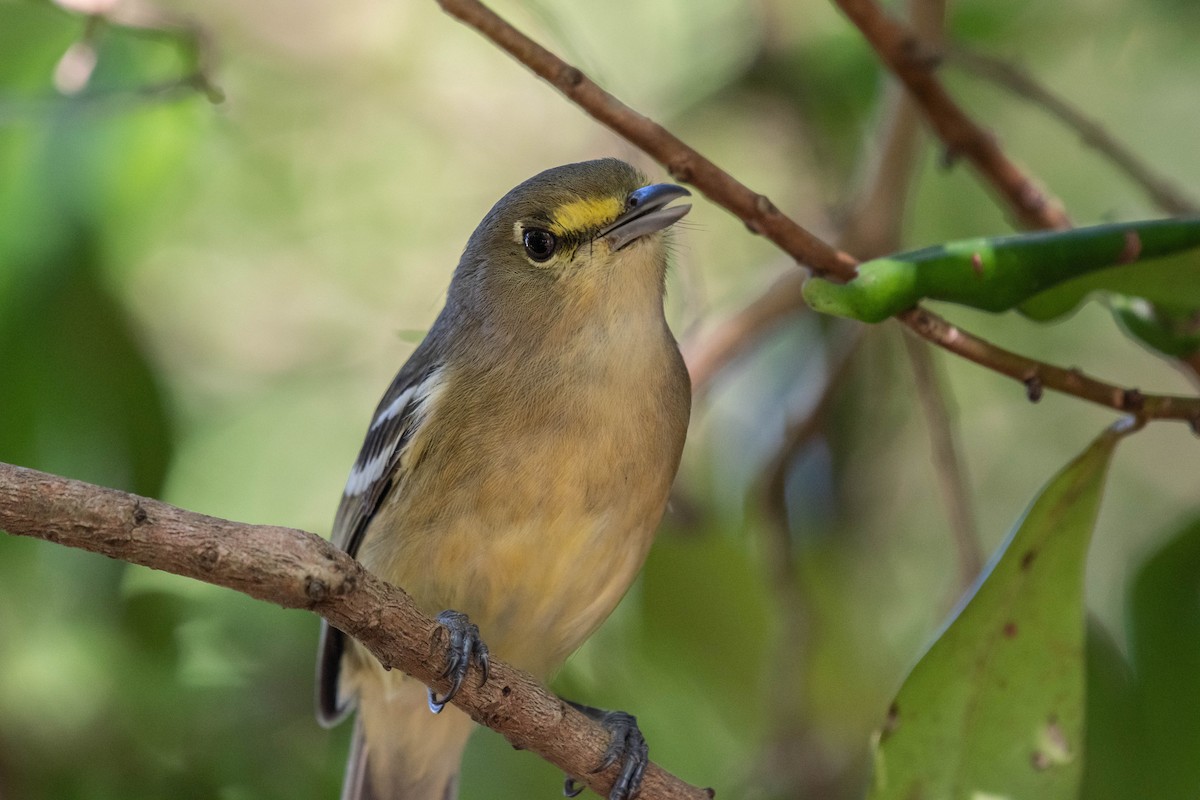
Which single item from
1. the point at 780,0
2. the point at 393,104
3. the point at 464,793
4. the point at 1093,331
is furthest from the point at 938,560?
the point at 393,104

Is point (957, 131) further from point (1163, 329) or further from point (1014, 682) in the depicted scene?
point (1014, 682)

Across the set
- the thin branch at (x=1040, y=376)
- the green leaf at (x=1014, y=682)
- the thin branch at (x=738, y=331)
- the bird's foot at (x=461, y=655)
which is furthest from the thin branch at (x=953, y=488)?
the bird's foot at (x=461, y=655)

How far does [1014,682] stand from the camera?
9.48 ft

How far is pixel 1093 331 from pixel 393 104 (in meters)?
3.07

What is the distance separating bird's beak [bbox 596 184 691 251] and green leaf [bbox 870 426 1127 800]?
104 cm

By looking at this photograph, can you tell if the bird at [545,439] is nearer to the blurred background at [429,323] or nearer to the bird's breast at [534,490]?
the bird's breast at [534,490]

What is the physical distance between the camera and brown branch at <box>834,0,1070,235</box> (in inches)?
135

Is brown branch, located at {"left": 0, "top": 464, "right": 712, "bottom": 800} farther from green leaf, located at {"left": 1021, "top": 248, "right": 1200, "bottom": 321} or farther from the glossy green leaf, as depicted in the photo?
the glossy green leaf

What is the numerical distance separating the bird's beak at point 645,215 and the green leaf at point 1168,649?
1576mm

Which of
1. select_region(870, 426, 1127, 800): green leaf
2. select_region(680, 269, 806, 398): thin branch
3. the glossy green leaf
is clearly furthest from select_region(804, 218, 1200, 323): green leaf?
select_region(680, 269, 806, 398): thin branch

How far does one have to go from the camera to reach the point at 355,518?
348cm

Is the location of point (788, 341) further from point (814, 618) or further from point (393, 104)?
point (393, 104)

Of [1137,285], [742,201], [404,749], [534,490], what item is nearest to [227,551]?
[534,490]

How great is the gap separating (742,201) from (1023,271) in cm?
55
